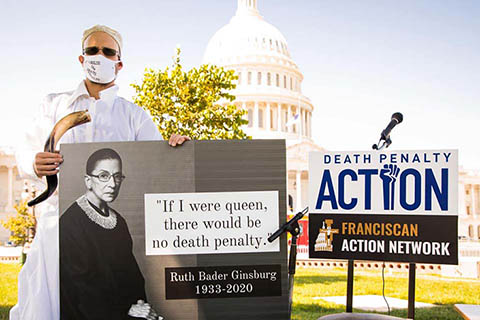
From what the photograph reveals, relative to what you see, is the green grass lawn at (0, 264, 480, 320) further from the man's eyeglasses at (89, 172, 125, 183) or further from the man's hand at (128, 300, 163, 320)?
the man's eyeglasses at (89, 172, 125, 183)

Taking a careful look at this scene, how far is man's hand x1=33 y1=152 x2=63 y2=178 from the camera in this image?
3.53 m

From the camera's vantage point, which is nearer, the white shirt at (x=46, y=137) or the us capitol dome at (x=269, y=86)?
the white shirt at (x=46, y=137)

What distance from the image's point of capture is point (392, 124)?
4.40 meters

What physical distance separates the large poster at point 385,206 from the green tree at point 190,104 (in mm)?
10512

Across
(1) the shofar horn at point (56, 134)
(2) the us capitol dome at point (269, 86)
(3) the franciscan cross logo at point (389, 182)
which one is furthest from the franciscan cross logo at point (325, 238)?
(2) the us capitol dome at point (269, 86)

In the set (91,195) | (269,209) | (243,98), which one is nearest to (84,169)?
(91,195)

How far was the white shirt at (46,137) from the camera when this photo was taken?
3.55 metres

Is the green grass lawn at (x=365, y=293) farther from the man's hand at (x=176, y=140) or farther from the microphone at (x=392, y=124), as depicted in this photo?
the man's hand at (x=176, y=140)

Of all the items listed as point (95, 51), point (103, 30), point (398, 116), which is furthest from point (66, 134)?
point (398, 116)

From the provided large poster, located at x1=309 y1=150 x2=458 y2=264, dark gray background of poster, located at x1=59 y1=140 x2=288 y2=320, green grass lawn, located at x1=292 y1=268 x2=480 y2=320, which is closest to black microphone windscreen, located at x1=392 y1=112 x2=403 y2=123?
large poster, located at x1=309 y1=150 x2=458 y2=264

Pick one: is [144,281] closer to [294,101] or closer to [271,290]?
[271,290]

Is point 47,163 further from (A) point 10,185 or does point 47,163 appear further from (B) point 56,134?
(A) point 10,185

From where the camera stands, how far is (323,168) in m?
4.34

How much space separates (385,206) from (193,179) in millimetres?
1757
